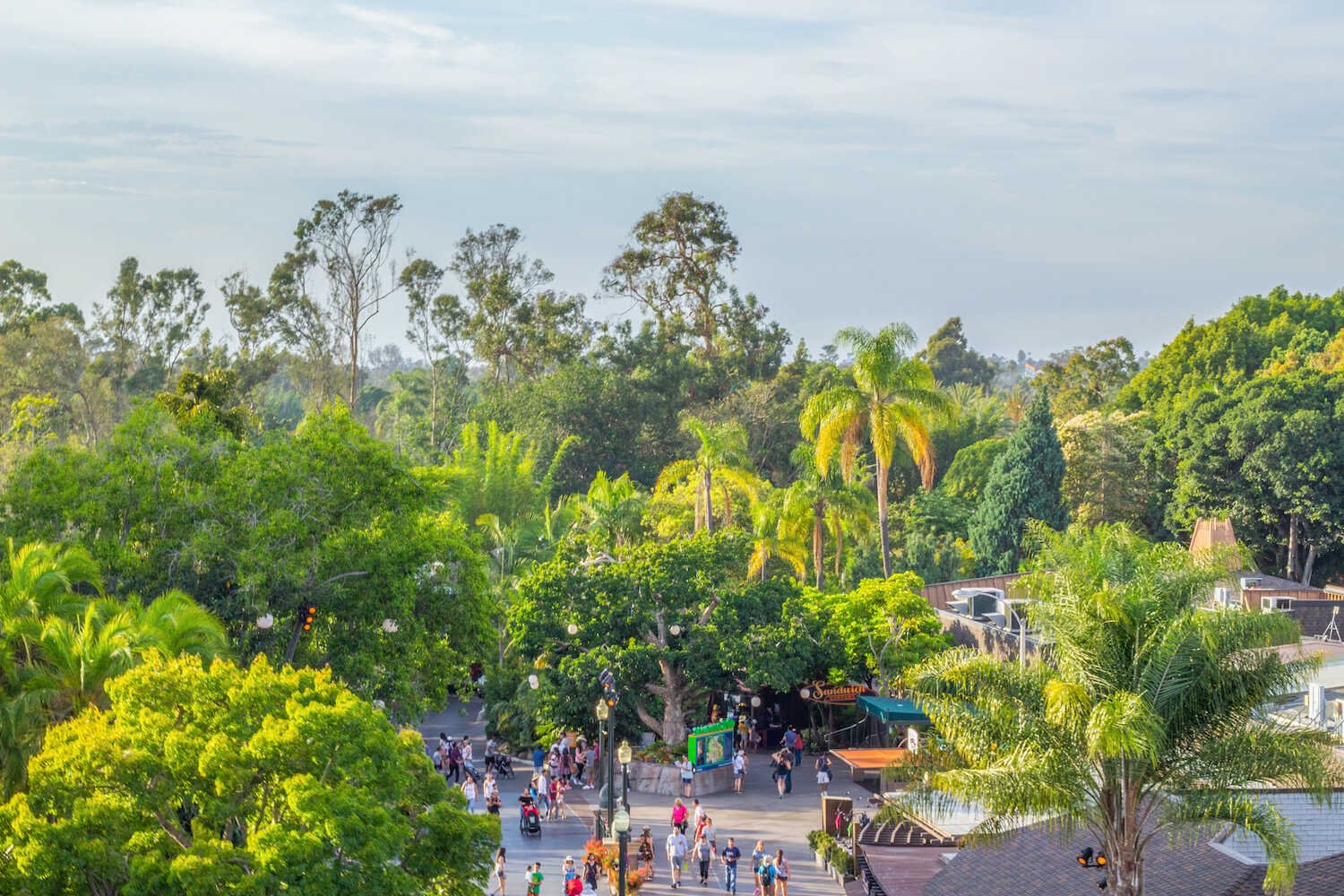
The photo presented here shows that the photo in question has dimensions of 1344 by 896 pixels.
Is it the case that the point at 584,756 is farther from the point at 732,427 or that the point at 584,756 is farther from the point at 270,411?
the point at 270,411

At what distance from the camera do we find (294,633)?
3011 centimetres

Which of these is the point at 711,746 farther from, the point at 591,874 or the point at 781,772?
the point at 591,874

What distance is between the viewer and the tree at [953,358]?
134 m

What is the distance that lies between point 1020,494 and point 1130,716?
4673 cm

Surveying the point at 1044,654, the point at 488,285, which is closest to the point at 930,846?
the point at 1044,654

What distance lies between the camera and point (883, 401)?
46031 mm

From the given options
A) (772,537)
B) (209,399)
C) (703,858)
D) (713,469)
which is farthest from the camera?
(713,469)

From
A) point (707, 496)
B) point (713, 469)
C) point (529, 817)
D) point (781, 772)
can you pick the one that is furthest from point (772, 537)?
point (529, 817)

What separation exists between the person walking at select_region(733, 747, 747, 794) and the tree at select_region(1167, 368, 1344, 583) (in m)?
30.8

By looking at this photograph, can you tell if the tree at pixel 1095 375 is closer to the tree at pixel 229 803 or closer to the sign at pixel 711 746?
the sign at pixel 711 746

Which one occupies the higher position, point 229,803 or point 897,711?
point 229,803

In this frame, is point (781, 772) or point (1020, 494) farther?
point (1020, 494)

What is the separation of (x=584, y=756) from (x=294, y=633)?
10.7m

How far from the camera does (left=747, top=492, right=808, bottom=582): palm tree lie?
1908 inches
